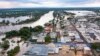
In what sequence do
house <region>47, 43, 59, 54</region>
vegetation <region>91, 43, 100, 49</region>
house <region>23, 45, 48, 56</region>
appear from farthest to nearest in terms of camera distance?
1. vegetation <region>91, 43, 100, 49</region>
2. house <region>47, 43, 59, 54</region>
3. house <region>23, 45, 48, 56</region>

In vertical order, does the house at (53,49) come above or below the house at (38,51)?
below

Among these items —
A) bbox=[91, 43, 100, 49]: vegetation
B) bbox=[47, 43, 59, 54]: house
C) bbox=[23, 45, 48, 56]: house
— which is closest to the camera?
bbox=[23, 45, 48, 56]: house

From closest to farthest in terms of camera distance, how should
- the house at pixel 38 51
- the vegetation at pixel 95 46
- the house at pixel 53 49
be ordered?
the house at pixel 38 51, the house at pixel 53 49, the vegetation at pixel 95 46

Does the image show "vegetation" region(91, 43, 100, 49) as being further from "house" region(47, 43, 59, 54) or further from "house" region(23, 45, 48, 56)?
"house" region(23, 45, 48, 56)

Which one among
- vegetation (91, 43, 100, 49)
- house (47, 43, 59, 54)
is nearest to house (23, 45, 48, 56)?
house (47, 43, 59, 54)

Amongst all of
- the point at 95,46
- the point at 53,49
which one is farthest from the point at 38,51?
the point at 95,46

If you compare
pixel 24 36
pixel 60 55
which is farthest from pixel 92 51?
pixel 24 36

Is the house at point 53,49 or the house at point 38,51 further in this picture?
the house at point 53,49

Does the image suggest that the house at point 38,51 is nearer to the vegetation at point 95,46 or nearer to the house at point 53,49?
the house at point 53,49

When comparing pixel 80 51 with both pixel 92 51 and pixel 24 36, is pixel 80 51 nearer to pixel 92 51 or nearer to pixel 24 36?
pixel 92 51

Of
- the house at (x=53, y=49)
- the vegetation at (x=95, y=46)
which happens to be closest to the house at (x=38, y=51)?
the house at (x=53, y=49)

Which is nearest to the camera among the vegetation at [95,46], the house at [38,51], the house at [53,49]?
the house at [38,51]
